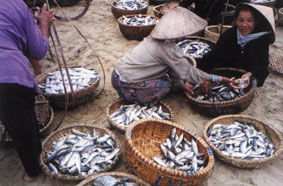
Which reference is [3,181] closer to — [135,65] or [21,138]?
[21,138]

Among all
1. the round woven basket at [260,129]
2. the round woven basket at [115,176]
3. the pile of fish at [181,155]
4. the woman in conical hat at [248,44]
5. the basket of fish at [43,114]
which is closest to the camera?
the round woven basket at [115,176]

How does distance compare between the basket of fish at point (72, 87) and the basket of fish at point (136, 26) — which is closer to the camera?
the basket of fish at point (72, 87)

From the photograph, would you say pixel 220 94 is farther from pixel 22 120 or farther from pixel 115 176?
pixel 22 120

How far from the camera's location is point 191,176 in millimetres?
2129

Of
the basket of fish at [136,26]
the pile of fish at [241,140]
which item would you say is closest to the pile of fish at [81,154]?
the pile of fish at [241,140]

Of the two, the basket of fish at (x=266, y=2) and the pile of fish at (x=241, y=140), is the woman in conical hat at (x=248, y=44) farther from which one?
the basket of fish at (x=266, y=2)

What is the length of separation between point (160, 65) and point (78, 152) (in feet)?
4.76

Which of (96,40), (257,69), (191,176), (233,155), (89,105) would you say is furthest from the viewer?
(96,40)

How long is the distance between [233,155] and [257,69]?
139 centimetres

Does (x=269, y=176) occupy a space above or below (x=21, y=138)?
below

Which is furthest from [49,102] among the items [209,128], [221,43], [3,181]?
[221,43]

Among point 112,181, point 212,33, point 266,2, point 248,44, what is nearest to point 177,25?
point 248,44

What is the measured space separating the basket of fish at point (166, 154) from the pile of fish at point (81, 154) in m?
0.33

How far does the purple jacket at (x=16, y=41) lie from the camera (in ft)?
6.05
